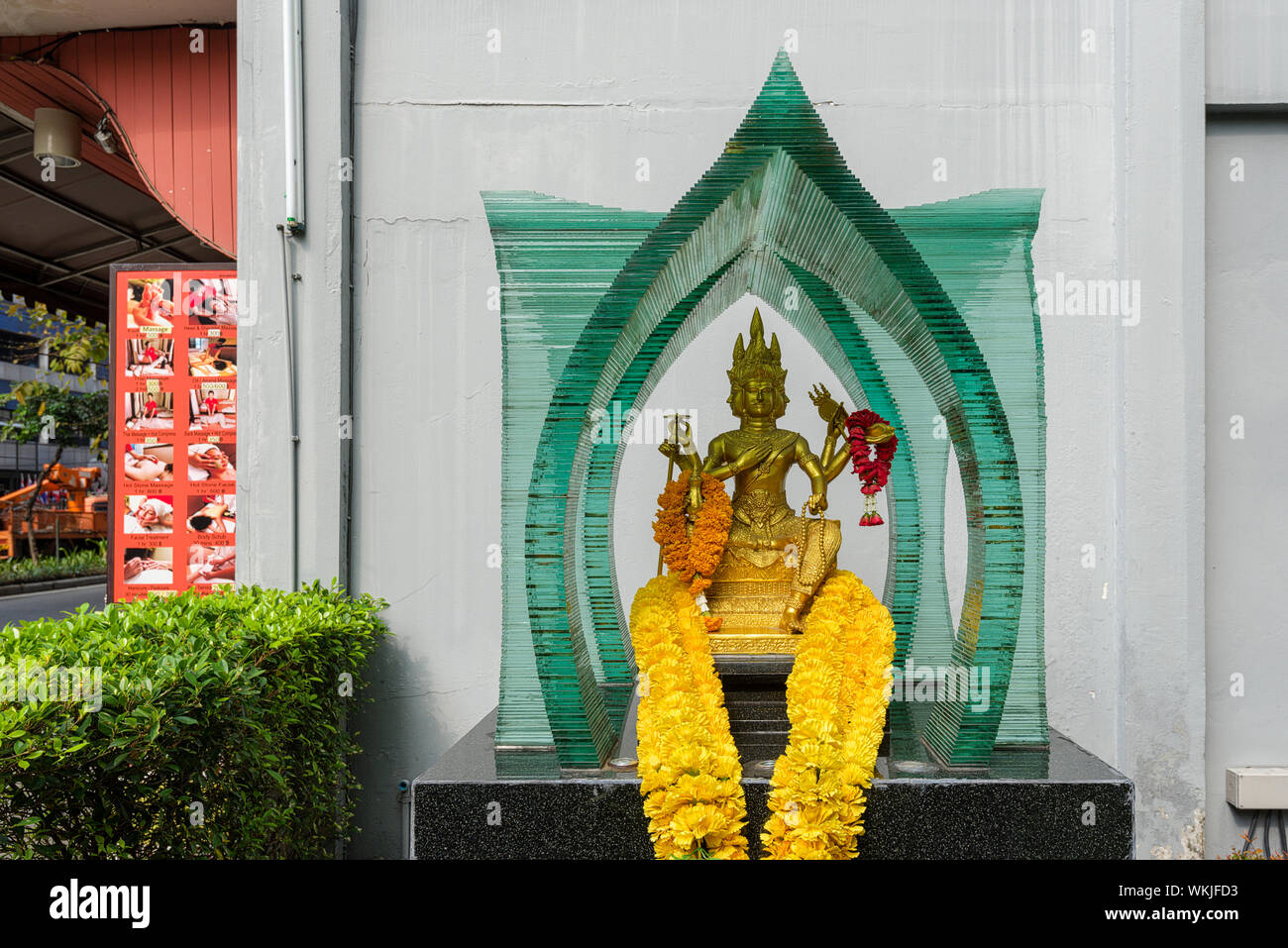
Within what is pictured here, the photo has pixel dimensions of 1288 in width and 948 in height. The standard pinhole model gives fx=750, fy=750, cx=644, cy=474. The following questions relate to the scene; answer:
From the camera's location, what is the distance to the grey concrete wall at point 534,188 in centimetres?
440

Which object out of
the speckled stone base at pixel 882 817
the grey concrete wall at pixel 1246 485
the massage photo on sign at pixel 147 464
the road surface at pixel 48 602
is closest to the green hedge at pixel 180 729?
the speckled stone base at pixel 882 817

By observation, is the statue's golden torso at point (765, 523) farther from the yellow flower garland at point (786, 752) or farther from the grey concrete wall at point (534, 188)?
the grey concrete wall at point (534, 188)

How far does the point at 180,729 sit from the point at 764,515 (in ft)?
7.97

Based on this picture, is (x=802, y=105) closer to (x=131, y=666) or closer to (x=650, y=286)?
(x=650, y=286)

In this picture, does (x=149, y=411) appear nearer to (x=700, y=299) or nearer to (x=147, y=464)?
(x=147, y=464)

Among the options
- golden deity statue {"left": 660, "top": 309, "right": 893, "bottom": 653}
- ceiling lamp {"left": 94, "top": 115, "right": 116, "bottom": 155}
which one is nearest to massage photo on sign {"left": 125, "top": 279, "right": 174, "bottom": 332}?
ceiling lamp {"left": 94, "top": 115, "right": 116, "bottom": 155}

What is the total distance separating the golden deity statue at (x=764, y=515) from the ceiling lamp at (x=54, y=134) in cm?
608

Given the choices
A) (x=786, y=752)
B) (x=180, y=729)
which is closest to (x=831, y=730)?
(x=786, y=752)

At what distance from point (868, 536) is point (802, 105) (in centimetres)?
263

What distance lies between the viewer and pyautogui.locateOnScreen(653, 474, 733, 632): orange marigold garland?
10.7 feet

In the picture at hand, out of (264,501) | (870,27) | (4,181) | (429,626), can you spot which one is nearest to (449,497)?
(429,626)

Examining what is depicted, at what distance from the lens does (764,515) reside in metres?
3.45

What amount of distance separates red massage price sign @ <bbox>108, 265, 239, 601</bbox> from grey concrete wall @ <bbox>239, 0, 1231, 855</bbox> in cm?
68

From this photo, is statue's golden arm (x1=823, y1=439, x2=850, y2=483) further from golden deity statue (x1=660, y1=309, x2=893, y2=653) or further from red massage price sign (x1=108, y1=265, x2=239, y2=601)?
red massage price sign (x1=108, y1=265, x2=239, y2=601)
